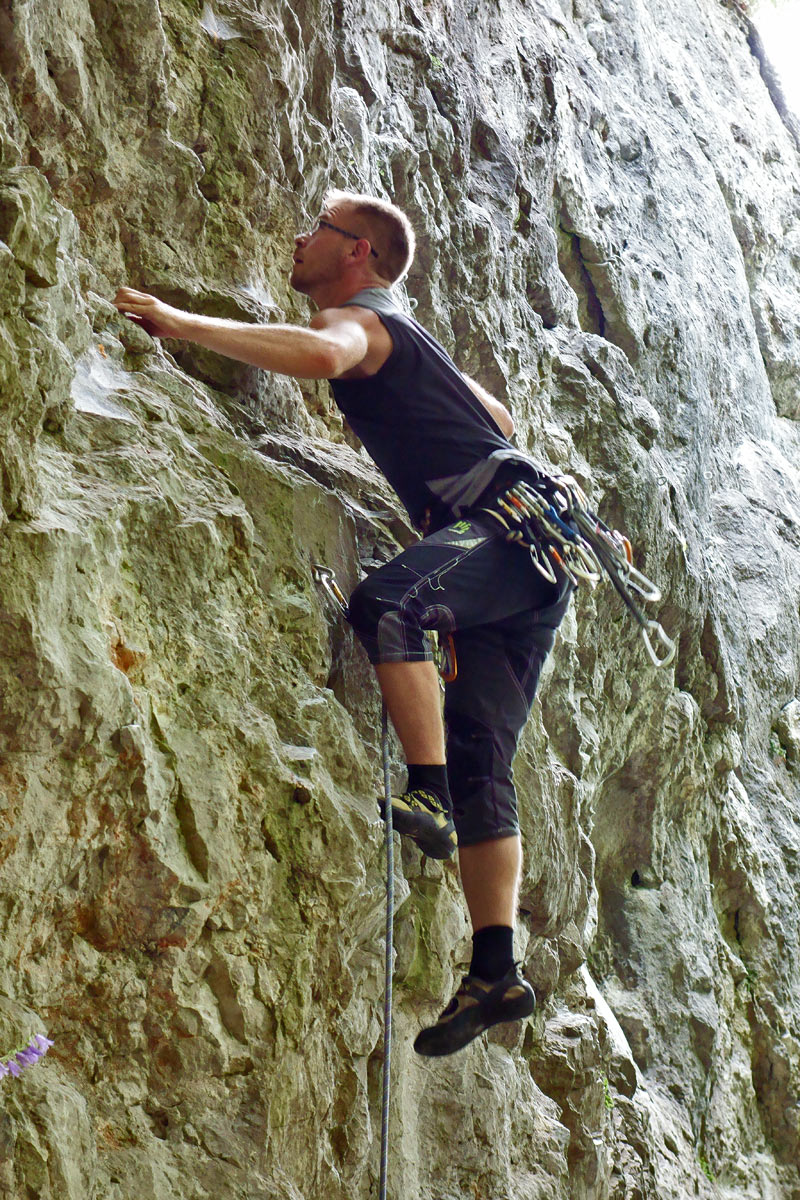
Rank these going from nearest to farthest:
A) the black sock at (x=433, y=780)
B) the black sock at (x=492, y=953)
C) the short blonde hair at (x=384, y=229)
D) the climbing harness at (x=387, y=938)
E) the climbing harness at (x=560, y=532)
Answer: the climbing harness at (x=387, y=938) < the black sock at (x=492, y=953) < the black sock at (x=433, y=780) < the climbing harness at (x=560, y=532) < the short blonde hair at (x=384, y=229)

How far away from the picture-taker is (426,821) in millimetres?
2941

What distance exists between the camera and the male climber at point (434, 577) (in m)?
2.97

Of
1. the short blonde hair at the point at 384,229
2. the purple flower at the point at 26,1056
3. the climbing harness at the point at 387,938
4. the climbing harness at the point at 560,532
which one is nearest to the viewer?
the purple flower at the point at 26,1056

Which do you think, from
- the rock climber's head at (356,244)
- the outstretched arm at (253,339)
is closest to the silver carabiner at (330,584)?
the outstretched arm at (253,339)

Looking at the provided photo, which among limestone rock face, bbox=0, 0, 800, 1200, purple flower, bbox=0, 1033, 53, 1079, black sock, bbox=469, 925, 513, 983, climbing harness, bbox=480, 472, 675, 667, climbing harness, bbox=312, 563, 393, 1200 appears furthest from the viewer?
climbing harness, bbox=480, 472, 675, 667

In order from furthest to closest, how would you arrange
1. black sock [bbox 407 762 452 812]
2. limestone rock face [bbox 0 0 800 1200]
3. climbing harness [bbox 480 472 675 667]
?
climbing harness [bbox 480 472 675 667] < black sock [bbox 407 762 452 812] < limestone rock face [bbox 0 0 800 1200]

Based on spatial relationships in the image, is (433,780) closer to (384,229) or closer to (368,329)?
(368,329)

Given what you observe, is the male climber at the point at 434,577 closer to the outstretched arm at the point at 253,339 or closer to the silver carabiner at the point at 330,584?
the outstretched arm at the point at 253,339

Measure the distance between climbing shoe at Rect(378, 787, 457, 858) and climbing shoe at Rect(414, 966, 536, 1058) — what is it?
373 mm

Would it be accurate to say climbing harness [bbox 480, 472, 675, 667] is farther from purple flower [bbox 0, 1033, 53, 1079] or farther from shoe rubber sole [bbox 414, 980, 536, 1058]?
purple flower [bbox 0, 1033, 53, 1079]

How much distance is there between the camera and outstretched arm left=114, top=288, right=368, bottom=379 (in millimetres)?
2947


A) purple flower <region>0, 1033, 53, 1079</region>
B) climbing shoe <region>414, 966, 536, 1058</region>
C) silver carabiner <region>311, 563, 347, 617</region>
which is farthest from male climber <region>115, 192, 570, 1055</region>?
purple flower <region>0, 1033, 53, 1079</region>

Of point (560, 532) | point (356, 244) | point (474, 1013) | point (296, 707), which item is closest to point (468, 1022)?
point (474, 1013)

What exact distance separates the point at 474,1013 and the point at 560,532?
1392mm
